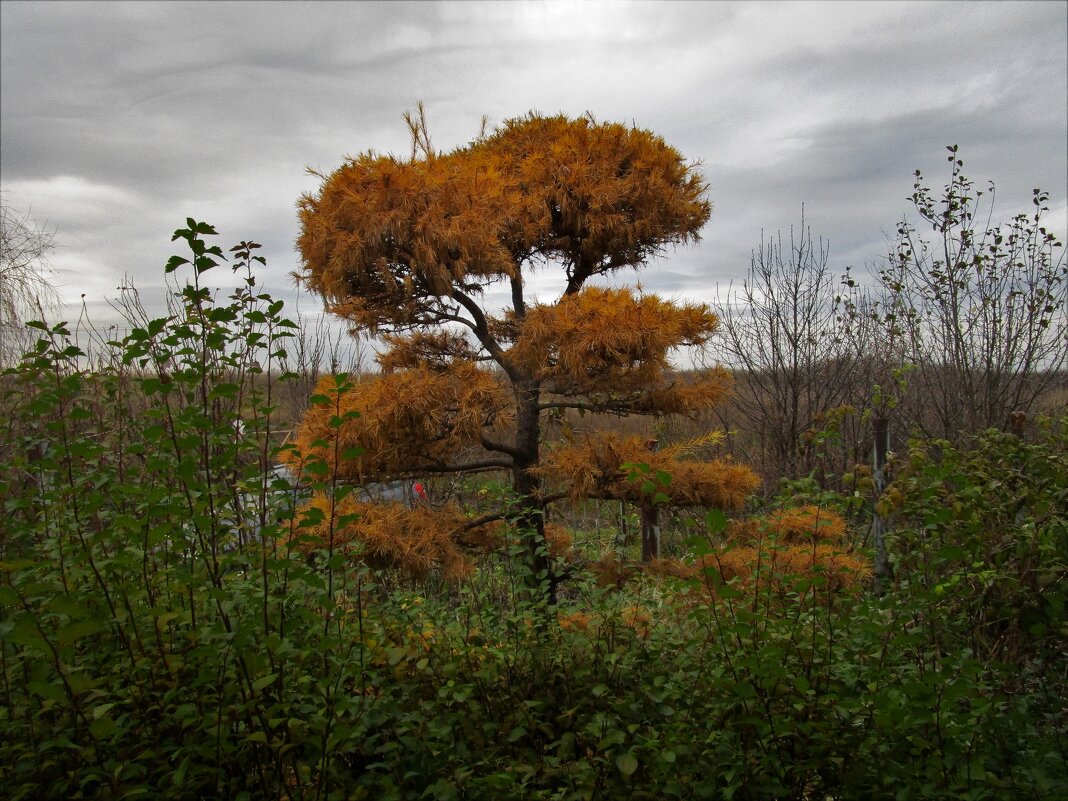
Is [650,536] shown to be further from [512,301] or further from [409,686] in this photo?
[409,686]

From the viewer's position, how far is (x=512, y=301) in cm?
554

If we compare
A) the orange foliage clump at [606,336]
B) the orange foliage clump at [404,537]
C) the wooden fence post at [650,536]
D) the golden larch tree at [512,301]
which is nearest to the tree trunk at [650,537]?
the wooden fence post at [650,536]

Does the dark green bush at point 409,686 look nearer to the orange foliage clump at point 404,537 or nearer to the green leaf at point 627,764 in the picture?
the green leaf at point 627,764

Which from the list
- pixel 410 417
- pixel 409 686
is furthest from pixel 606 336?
pixel 409 686

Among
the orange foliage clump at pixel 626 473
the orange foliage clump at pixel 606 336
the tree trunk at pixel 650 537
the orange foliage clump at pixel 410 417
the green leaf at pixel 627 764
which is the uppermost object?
the orange foliage clump at pixel 606 336

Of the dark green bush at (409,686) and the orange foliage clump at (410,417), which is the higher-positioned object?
the orange foliage clump at (410,417)

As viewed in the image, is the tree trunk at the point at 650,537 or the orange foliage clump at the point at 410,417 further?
the tree trunk at the point at 650,537

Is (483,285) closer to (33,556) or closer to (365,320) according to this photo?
(365,320)

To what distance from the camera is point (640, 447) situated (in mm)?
4727

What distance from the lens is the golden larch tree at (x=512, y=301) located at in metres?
4.34

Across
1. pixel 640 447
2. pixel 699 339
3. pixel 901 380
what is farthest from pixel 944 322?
pixel 640 447

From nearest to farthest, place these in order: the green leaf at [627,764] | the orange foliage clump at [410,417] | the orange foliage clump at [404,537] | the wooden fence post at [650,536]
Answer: the green leaf at [627,764] < the orange foliage clump at [404,537] < the orange foliage clump at [410,417] < the wooden fence post at [650,536]

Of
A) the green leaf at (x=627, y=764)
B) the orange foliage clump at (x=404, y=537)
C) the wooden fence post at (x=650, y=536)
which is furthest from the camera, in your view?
the wooden fence post at (x=650, y=536)

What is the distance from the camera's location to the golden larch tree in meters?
4.34
